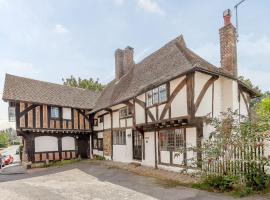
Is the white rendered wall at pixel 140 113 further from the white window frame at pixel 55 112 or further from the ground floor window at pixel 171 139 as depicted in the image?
the white window frame at pixel 55 112

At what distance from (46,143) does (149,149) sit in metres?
9.30

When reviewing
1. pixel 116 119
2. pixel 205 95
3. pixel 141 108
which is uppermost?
pixel 205 95

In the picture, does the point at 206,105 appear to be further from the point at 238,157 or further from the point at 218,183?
the point at 218,183

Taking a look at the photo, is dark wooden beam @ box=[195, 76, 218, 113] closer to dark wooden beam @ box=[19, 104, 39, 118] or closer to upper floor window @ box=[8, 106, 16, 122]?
dark wooden beam @ box=[19, 104, 39, 118]

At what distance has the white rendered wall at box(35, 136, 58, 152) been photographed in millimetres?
17516

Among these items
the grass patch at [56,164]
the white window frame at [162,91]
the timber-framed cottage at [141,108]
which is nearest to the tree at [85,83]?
the timber-framed cottage at [141,108]

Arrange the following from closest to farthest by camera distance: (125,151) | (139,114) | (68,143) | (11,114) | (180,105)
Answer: (180,105)
(139,114)
(125,151)
(11,114)
(68,143)

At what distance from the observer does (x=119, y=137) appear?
16.9m

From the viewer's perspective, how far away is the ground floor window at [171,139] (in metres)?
11.1

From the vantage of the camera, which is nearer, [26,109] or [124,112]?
[124,112]

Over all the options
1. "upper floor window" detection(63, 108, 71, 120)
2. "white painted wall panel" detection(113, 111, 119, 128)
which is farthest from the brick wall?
"upper floor window" detection(63, 108, 71, 120)

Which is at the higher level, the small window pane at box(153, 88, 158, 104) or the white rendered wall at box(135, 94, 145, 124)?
the small window pane at box(153, 88, 158, 104)

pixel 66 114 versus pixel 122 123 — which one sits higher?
pixel 66 114

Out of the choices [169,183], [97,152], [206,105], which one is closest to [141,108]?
[206,105]
